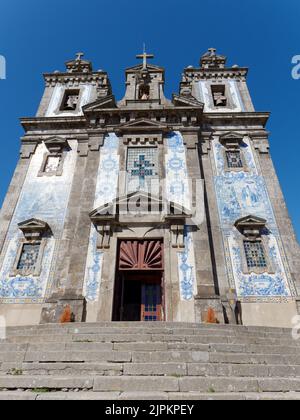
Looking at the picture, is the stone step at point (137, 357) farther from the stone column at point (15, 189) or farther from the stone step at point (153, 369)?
the stone column at point (15, 189)

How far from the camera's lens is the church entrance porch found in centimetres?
1091

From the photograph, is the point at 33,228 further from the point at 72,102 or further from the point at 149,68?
the point at 149,68

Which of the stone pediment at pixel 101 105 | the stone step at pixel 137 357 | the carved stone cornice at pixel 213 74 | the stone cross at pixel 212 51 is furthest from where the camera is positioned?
the stone cross at pixel 212 51

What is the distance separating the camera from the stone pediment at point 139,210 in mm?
11453

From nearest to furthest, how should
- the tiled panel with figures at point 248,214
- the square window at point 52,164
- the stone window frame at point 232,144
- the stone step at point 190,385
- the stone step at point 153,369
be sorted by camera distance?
the stone step at point 190,385 → the stone step at point 153,369 → the tiled panel with figures at point 248,214 → the square window at point 52,164 → the stone window frame at point 232,144

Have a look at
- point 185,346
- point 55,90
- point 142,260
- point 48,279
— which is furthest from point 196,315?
point 55,90

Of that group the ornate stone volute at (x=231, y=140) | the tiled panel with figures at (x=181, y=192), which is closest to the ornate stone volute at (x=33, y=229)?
the tiled panel with figures at (x=181, y=192)

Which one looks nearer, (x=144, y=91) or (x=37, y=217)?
(x=37, y=217)

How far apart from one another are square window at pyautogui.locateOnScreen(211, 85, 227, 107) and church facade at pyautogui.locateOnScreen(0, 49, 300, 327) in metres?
0.69

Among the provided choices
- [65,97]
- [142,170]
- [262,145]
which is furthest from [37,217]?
[262,145]

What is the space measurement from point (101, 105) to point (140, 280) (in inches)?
372

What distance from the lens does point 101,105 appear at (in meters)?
15.1

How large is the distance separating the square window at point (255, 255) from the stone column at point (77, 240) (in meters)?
6.38

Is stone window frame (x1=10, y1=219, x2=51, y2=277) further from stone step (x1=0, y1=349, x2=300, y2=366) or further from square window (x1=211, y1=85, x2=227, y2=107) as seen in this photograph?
square window (x1=211, y1=85, x2=227, y2=107)
